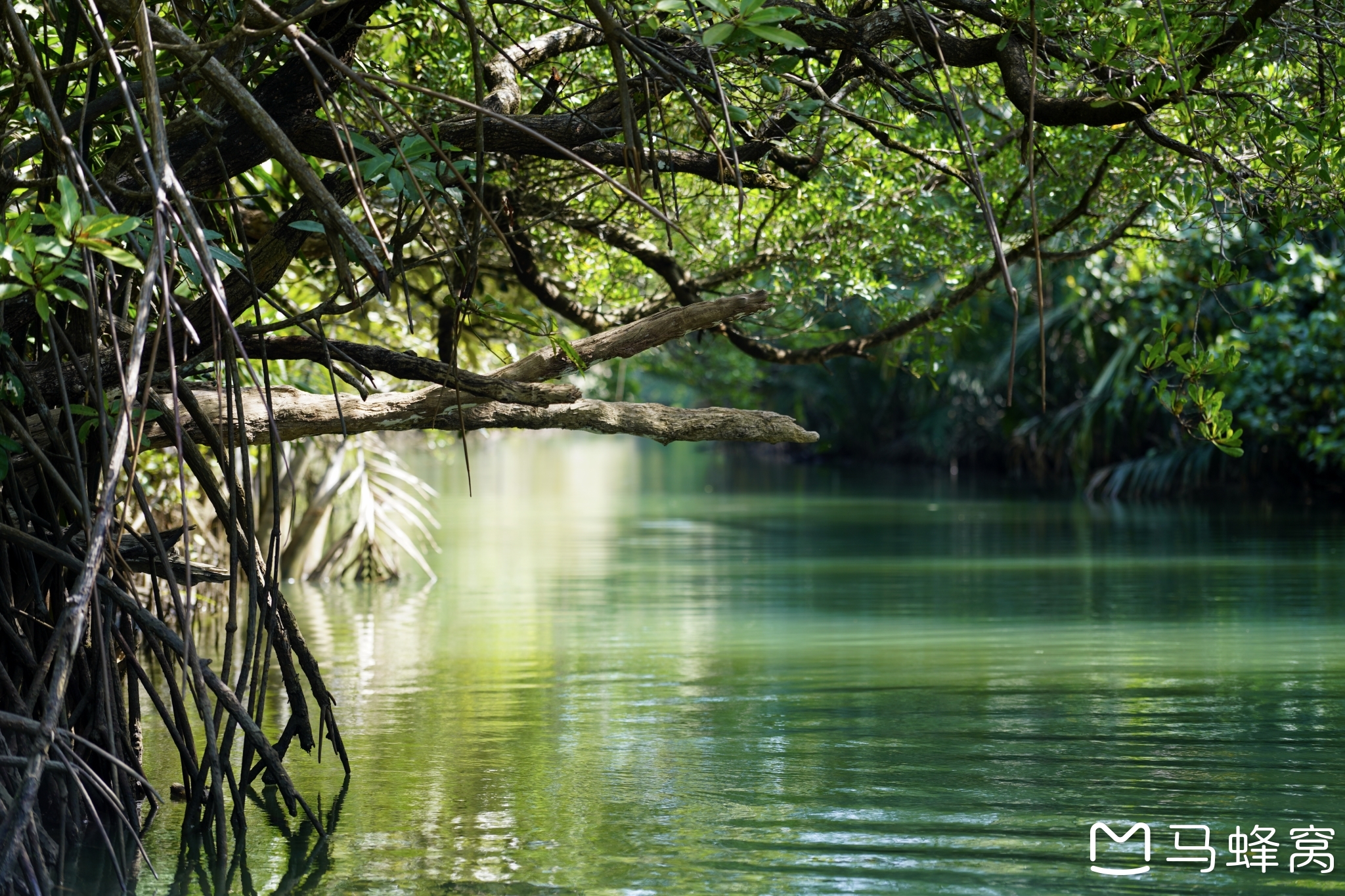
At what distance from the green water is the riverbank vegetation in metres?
0.49

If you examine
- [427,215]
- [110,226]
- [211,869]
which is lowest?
[211,869]

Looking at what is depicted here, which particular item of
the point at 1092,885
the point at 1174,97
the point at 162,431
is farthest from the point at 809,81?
the point at 1092,885

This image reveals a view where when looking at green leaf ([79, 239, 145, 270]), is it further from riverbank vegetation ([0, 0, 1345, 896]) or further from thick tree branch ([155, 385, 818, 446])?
thick tree branch ([155, 385, 818, 446])

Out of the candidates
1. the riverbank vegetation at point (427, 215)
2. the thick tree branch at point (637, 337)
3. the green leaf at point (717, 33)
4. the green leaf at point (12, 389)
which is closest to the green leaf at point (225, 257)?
the riverbank vegetation at point (427, 215)

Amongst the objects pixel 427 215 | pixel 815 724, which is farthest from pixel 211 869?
pixel 815 724

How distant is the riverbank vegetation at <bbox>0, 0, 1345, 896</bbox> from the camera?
358 centimetres

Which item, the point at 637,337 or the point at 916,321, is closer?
the point at 637,337

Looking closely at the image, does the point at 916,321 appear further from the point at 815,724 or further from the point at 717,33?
the point at 717,33

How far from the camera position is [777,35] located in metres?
3.36

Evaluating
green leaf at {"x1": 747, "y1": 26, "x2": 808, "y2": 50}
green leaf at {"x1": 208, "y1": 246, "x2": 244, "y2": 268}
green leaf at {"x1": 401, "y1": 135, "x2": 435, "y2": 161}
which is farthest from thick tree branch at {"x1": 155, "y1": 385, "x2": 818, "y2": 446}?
green leaf at {"x1": 747, "y1": 26, "x2": 808, "y2": 50}

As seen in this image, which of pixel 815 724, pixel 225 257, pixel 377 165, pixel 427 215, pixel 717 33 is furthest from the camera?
pixel 815 724

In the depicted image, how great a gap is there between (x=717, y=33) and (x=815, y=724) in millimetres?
3534

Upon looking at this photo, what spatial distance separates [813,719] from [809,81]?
263 centimetres

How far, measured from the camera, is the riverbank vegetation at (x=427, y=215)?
3.58 metres
